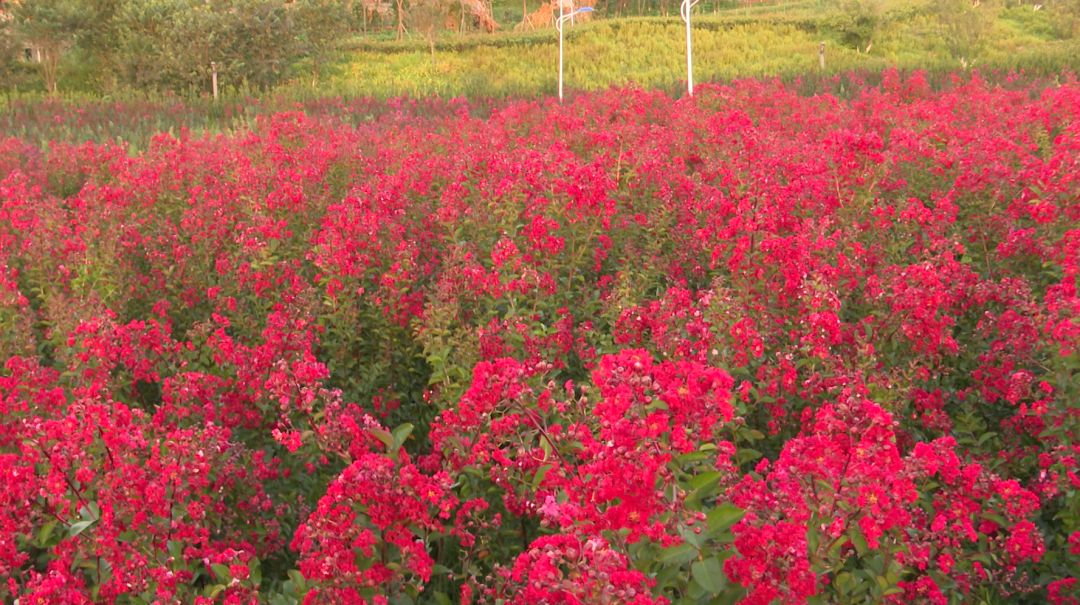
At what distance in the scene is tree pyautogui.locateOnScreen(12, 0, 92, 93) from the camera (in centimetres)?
2744

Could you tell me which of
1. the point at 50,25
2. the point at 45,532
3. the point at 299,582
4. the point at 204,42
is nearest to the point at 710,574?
the point at 299,582

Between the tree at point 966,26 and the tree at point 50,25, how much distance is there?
31036 millimetres

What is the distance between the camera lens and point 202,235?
208 inches

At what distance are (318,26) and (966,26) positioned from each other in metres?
24.1

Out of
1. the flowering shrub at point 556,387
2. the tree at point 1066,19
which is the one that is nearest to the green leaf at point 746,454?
the flowering shrub at point 556,387

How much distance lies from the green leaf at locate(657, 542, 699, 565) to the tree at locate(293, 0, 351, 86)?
29.8 metres

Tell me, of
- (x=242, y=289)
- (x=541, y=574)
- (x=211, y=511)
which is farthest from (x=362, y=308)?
(x=541, y=574)

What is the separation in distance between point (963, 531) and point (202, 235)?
466cm

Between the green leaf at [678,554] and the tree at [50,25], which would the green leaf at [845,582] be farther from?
the tree at [50,25]

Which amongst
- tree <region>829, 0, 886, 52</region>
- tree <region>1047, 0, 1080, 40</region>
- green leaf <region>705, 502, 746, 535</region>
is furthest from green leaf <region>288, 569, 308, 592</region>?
tree <region>1047, 0, 1080, 40</region>

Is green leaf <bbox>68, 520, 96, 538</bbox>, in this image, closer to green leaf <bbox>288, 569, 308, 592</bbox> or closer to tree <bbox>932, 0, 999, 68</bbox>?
green leaf <bbox>288, 569, 308, 592</bbox>

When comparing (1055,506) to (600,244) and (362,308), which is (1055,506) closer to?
(600,244)

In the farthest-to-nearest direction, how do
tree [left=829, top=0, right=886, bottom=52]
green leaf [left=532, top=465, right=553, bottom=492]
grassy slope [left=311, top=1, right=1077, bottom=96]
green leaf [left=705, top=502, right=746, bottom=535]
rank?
tree [left=829, top=0, right=886, bottom=52] → grassy slope [left=311, top=1, right=1077, bottom=96] → green leaf [left=532, top=465, right=553, bottom=492] → green leaf [left=705, top=502, right=746, bottom=535]

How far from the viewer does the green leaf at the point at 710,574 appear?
1922 millimetres
